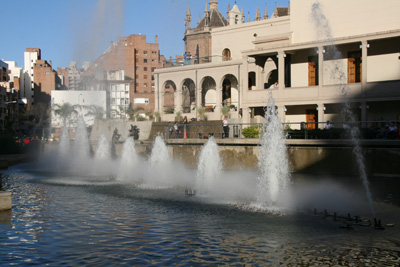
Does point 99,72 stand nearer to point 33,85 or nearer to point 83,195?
point 33,85

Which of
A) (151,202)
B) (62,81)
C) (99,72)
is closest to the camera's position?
(151,202)

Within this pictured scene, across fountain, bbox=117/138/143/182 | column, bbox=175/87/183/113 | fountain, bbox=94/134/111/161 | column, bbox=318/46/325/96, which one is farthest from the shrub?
column, bbox=175/87/183/113

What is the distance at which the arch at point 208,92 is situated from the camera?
51812mm

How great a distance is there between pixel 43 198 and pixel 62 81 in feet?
418

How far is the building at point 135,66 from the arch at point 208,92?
186ft

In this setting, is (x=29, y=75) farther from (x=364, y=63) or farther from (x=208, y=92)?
(x=364, y=63)

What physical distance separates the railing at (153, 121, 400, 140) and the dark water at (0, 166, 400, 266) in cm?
1002

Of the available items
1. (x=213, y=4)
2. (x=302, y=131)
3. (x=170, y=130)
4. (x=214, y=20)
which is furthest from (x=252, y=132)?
(x=213, y=4)

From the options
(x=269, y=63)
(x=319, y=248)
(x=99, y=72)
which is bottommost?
(x=319, y=248)

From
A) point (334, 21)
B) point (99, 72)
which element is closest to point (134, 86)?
point (99, 72)

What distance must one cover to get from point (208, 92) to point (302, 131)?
81.4 feet

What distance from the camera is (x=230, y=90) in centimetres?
5059

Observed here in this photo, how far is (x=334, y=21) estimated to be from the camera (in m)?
35.3

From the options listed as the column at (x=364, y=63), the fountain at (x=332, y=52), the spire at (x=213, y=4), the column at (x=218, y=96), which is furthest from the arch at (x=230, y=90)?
the spire at (x=213, y=4)
